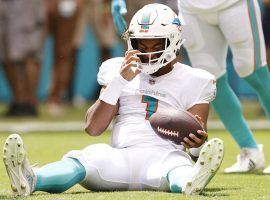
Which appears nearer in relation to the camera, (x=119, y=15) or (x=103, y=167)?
(x=103, y=167)

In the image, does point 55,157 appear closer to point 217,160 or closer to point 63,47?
point 217,160

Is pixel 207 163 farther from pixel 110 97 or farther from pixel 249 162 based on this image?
pixel 249 162

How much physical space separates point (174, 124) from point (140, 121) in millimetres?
339

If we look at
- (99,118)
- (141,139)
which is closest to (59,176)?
(99,118)

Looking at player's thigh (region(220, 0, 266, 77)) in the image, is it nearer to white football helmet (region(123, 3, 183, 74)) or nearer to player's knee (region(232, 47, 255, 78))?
player's knee (region(232, 47, 255, 78))

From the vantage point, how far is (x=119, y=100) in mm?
5320

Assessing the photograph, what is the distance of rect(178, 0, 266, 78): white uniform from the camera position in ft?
20.0

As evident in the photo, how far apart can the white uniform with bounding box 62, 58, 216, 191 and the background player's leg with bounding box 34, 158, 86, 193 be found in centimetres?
6

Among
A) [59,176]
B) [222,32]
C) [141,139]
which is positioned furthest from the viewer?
[222,32]

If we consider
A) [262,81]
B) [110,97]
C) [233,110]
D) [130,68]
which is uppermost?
[130,68]

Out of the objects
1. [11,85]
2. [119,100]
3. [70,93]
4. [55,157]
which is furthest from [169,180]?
[70,93]

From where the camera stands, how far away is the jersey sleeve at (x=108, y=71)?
17.2ft

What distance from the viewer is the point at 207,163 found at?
185 inches

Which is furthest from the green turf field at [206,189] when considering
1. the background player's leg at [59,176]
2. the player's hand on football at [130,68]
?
the player's hand on football at [130,68]
